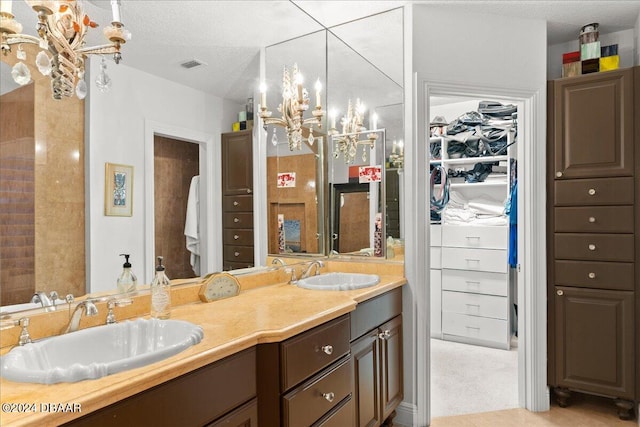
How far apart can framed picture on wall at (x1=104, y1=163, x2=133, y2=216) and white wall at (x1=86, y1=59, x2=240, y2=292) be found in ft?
0.05

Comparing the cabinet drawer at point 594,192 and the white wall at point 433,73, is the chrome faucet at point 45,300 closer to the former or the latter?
the white wall at point 433,73

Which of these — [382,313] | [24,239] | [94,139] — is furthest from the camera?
[382,313]

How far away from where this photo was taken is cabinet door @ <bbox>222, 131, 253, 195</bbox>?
79.5 inches

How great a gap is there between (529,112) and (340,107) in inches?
48.3

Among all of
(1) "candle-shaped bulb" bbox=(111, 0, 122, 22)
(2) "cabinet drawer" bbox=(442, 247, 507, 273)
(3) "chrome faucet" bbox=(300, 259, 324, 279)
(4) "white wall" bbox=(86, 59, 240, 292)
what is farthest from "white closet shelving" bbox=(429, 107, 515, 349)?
(1) "candle-shaped bulb" bbox=(111, 0, 122, 22)

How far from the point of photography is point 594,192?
2586 mm

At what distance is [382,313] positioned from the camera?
7.33 ft

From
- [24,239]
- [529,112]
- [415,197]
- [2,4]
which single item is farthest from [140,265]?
[529,112]

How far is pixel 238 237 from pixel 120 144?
75 centimetres

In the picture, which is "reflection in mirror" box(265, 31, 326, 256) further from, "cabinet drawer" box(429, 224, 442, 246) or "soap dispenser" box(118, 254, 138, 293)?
"cabinet drawer" box(429, 224, 442, 246)

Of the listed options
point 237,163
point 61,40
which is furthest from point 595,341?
point 61,40

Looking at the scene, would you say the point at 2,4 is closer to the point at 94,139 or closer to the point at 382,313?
the point at 94,139

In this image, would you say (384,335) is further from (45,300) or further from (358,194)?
(45,300)

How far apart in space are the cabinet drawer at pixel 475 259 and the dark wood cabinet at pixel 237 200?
92.9 inches
